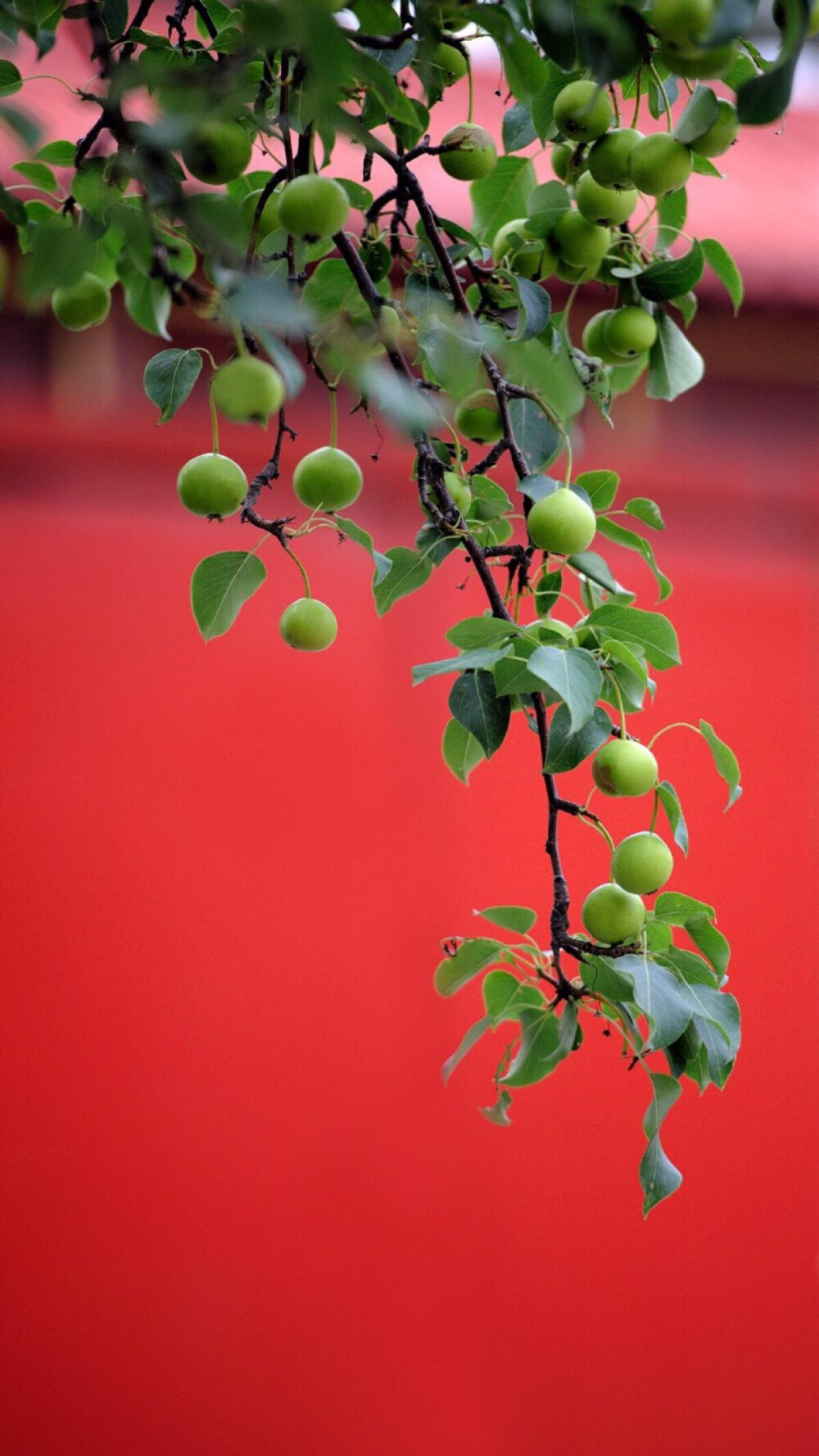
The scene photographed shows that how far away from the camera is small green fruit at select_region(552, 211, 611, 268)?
2.33 feet

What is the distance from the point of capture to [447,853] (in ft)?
6.31

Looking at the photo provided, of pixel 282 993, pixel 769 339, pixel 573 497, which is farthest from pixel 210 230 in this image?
pixel 769 339

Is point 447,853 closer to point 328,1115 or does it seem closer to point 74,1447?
point 328,1115

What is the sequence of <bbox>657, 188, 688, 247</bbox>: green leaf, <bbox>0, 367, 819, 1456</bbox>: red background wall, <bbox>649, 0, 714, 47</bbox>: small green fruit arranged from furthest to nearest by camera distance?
<bbox>0, 367, 819, 1456</bbox>: red background wall < <bbox>657, 188, 688, 247</bbox>: green leaf < <bbox>649, 0, 714, 47</bbox>: small green fruit

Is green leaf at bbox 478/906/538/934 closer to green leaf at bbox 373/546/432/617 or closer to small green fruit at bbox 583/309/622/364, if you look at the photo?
green leaf at bbox 373/546/432/617

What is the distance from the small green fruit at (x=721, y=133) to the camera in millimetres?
615

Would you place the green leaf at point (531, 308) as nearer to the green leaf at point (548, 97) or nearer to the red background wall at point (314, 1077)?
the green leaf at point (548, 97)

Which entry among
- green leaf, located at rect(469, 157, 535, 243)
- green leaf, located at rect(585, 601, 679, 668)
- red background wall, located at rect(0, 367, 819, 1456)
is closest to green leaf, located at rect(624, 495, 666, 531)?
green leaf, located at rect(585, 601, 679, 668)

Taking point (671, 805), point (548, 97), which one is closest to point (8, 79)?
point (548, 97)

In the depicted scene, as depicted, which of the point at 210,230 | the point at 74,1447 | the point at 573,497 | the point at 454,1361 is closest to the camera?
the point at 210,230

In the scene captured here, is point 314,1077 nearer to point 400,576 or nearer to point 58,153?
point 400,576

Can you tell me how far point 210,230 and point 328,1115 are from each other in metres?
1.63

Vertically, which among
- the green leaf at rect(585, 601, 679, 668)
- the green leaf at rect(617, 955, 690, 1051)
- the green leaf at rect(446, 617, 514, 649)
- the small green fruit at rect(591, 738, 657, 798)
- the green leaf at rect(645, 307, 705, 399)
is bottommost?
the green leaf at rect(617, 955, 690, 1051)

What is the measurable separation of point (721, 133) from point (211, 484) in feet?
0.97
